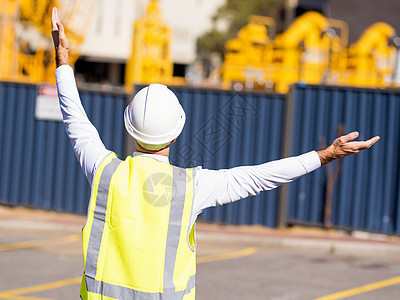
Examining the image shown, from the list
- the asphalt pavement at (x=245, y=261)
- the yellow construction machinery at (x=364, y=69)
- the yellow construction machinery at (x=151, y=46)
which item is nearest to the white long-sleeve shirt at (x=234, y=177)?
the asphalt pavement at (x=245, y=261)

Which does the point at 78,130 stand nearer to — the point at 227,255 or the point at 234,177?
the point at 234,177

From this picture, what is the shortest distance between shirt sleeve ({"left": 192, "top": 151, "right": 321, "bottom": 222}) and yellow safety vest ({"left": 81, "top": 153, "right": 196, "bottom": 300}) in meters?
0.06

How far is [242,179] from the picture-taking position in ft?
9.46

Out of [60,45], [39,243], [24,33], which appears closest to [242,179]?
[60,45]

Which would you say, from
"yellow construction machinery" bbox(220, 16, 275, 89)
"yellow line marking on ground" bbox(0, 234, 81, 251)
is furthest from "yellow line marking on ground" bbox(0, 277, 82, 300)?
"yellow construction machinery" bbox(220, 16, 275, 89)

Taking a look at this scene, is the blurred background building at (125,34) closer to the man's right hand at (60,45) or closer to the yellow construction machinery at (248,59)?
the yellow construction machinery at (248,59)

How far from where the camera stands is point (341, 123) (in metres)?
12.7

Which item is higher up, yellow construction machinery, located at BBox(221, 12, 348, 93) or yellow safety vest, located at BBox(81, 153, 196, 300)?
yellow construction machinery, located at BBox(221, 12, 348, 93)

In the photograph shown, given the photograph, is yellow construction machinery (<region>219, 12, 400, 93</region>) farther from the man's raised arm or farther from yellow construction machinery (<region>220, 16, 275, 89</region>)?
the man's raised arm

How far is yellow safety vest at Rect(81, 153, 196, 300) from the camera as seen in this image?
2.76 metres

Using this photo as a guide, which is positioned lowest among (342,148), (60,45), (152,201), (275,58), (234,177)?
(152,201)

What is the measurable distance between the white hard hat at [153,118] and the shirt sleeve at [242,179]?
19 centimetres

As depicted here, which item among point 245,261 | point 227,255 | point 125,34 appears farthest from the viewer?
point 125,34

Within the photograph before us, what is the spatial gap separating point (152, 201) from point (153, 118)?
306 millimetres
